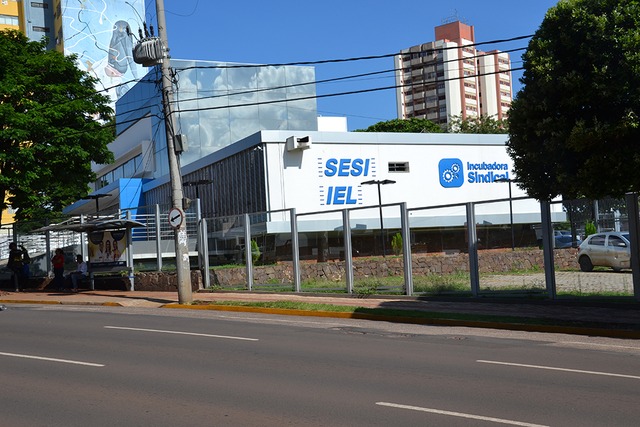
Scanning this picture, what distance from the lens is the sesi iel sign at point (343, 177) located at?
112 feet

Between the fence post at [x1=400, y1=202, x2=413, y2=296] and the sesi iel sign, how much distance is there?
14708mm

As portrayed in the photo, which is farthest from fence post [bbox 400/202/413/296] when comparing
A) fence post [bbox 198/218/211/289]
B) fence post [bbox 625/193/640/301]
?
fence post [bbox 198/218/211/289]

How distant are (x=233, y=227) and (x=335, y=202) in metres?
10.1

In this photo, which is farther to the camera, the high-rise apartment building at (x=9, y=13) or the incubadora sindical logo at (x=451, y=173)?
the high-rise apartment building at (x=9, y=13)

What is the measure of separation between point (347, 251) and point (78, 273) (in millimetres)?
11791

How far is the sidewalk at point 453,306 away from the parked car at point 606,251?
2.84 feet

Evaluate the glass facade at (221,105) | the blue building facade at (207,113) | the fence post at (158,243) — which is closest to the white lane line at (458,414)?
the fence post at (158,243)

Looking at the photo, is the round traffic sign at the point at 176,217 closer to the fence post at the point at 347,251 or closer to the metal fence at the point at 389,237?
the metal fence at the point at 389,237

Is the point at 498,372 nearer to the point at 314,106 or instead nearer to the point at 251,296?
the point at 251,296

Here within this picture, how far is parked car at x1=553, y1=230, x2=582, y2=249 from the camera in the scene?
1641cm

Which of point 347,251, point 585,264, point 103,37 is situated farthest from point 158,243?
point 103,37

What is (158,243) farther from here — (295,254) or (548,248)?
(548,248)

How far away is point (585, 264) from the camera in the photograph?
1614 centimetres

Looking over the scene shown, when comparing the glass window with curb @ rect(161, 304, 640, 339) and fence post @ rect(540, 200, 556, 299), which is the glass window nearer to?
fence post @ rect(540, 200, 556, 299)
